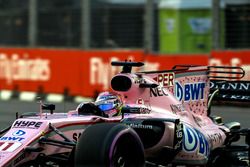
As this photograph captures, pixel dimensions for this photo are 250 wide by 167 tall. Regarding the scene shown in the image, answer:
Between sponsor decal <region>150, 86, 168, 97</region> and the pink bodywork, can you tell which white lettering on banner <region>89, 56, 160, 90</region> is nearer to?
the pink bodywork

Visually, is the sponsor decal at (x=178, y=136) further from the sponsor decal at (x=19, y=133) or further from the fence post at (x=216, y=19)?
the fence post at (x=216, y=19)

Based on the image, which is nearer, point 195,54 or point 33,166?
point 33,166

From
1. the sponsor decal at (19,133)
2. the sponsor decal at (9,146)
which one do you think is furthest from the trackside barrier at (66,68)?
the sponsor decal at (9,146)

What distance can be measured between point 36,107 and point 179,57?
3.45m

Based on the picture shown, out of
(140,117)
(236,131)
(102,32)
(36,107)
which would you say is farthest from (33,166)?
(102,32)

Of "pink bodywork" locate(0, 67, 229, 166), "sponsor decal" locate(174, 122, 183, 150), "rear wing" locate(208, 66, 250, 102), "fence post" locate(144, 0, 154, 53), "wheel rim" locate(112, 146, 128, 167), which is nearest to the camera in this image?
"wheel rim" locate(112, 146, 128, 167)

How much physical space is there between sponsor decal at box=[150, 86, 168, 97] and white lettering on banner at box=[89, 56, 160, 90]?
9.20 metres

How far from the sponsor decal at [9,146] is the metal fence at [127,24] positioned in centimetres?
1097

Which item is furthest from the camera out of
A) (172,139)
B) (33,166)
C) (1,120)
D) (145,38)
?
(145,38)

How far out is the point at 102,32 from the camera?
65.8ft

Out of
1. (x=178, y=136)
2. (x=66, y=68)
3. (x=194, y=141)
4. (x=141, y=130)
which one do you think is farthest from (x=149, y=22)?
(x=141, y=130)

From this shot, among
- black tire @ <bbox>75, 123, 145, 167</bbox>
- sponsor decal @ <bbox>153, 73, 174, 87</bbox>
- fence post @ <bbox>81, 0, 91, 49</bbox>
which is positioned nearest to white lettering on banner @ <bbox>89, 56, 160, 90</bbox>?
fence post @ <bbox>81, 0, 91, 49</bbox>

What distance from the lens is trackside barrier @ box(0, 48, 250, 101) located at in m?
17.1

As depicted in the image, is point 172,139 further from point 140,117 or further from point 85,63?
point 85,63
